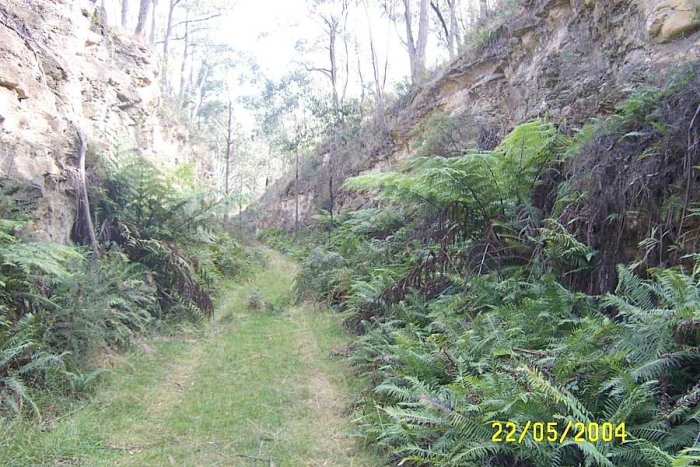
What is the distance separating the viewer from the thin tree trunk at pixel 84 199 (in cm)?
688

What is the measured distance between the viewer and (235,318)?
8.17 metres

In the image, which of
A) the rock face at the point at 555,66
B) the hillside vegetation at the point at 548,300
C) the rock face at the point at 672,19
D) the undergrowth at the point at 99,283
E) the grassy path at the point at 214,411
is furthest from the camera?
the rock face at the point at 555,66

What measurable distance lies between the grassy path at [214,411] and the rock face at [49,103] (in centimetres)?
261

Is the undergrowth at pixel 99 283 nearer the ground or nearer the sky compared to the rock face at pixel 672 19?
nearer the ground

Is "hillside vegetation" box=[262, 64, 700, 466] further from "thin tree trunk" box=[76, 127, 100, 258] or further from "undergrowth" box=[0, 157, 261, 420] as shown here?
"thin tree trunk" box=[76, 127, 100, 258]

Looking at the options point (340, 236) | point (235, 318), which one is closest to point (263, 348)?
point (235, 318)

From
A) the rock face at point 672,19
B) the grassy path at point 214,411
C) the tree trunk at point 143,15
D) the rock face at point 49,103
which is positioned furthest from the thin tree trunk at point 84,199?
the tree trunk at point 143,15

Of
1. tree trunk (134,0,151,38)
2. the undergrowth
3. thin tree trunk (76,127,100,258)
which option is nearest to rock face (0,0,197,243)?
thin tree trunk (76,127,100,258)

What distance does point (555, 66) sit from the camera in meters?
8.29

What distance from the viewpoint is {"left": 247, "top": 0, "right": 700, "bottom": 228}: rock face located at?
5699 mm

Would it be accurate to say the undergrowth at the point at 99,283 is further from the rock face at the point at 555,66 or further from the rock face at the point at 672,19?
the rock face at the point at 672,19

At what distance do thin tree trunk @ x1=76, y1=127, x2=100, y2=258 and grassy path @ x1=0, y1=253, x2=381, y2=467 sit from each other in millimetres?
1721

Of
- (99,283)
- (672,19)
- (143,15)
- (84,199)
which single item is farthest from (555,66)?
(143,15)

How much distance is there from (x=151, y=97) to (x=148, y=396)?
12576 millimetres
